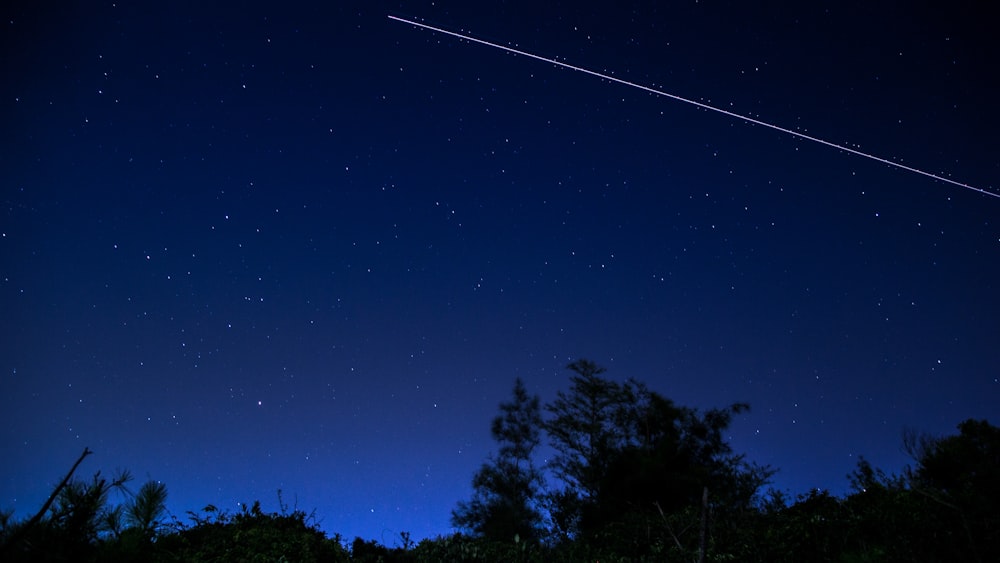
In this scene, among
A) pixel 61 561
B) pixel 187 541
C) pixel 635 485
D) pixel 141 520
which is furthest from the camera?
pixel 635 485

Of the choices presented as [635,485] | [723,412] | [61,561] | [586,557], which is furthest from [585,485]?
[61,561]

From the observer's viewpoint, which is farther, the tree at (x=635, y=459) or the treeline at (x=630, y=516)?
the tree at (x=635, y=459)

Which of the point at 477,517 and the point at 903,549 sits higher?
the point at 477,517

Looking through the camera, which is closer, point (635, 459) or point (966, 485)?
point (966, 485)

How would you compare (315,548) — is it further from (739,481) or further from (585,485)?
(739,481)

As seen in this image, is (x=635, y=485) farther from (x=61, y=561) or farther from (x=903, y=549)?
(x=61, y=561)

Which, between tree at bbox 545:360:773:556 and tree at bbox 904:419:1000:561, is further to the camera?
tree at bbox 545:360:773:556

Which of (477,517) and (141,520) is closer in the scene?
(141,520)

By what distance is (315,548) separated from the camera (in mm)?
9898

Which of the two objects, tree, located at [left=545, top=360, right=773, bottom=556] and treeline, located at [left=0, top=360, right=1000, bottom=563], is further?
tree, located at [left=545, top=360, right=773, bottom=556]

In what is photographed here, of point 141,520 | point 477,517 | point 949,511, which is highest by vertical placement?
point 477,517

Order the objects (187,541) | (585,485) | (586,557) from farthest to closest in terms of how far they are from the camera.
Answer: (585,485)
(586,557)
(187,541)

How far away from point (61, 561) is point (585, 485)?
2722cm

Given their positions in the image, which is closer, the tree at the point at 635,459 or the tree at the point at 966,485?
the tree at the point at 966,485
